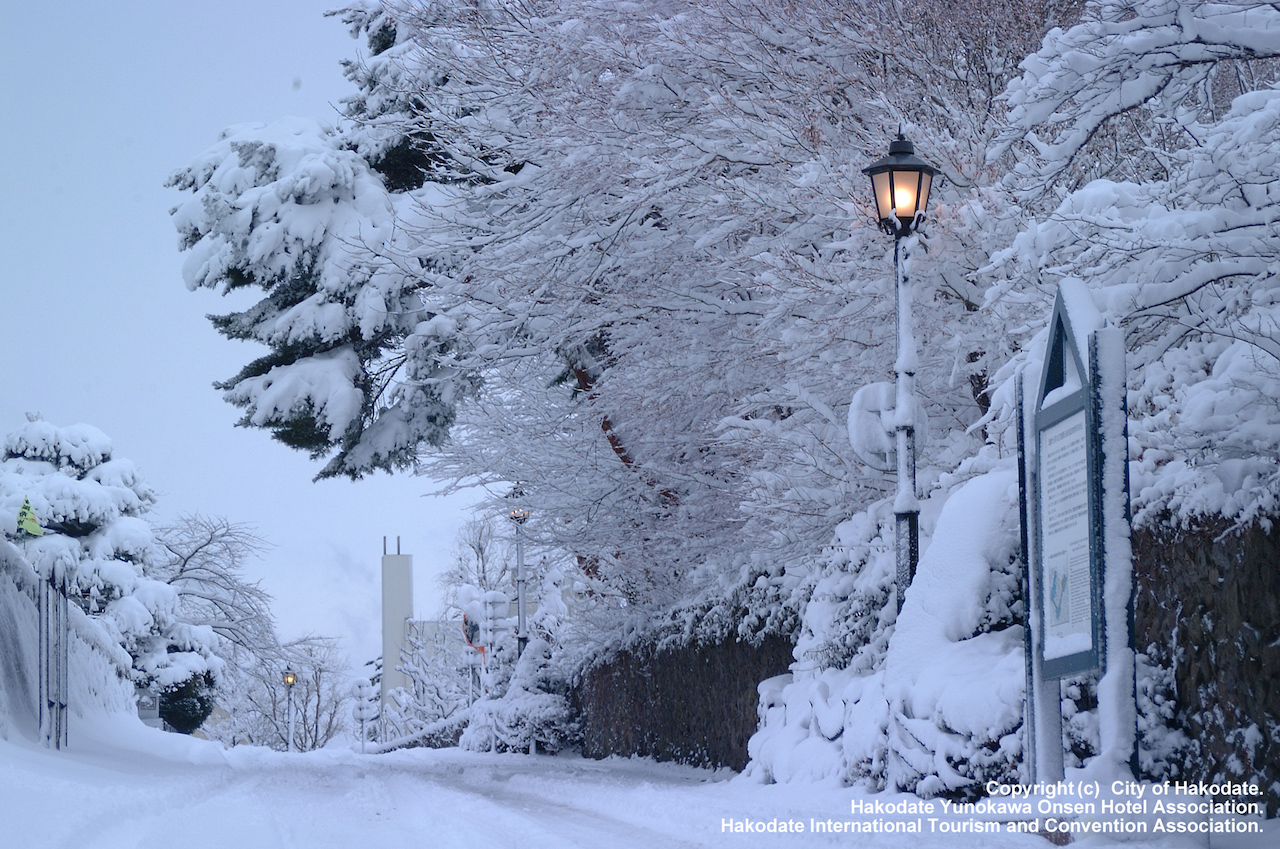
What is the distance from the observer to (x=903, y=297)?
10.1m

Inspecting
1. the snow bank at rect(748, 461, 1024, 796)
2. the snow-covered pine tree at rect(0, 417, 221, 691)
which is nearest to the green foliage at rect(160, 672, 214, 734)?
the snow-covered pine tree at rect(0, 417, 221, 691)

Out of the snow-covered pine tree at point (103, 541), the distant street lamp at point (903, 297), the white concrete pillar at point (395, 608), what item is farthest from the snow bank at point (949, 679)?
the white concrete pillar at point (395, 608)

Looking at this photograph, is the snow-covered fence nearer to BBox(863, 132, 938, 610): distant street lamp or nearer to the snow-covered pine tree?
BBox(863, 132, 938, 610): distant street lamp

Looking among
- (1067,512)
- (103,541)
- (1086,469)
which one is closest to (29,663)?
(1067,512)

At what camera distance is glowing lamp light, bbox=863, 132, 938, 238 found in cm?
995

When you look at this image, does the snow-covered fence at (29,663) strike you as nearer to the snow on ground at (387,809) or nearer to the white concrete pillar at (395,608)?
the snow on ground at (387,809)

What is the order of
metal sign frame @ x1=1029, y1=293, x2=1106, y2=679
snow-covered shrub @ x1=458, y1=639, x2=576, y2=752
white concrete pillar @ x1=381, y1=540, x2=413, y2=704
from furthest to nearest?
white concrete pillar @ x1=381, y1=540, x2=413, y2=704 → snow-covered shrub @ x1=458, y1=639, x2=576, y2=752 → metal sign frame @ x1=1029, y1=293, x2=1106, y2=679

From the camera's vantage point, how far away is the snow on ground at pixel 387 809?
23.0ft

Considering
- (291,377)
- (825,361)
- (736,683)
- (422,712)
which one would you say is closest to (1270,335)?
(825,361)

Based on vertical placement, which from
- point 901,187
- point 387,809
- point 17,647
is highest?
point 901,187

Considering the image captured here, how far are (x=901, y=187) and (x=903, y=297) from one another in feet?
2.88

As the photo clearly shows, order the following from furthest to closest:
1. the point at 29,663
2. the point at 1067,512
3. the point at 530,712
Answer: the point at 530,712 → the point at 29,663 → the point at 1067,512

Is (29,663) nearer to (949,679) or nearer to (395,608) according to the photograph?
(949,679)

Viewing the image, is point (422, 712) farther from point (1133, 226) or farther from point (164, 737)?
point (1133, 226)
